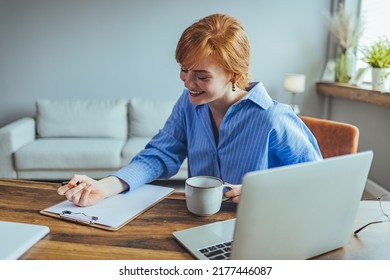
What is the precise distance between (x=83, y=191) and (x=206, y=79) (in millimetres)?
475

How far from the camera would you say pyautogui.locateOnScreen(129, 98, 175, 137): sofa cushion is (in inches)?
138

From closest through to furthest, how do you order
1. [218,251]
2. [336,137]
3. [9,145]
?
1. [218,251]
2. [336,137]
3. [9,145]

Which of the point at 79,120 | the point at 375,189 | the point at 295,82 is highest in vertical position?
the point at 295,82

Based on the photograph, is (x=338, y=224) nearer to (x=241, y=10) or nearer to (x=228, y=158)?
(x=228, y=158)

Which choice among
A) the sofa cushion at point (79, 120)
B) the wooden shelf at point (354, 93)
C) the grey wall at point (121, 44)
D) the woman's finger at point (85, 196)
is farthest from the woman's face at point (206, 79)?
the grey wall at point (121, 44)

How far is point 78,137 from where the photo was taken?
3.48m

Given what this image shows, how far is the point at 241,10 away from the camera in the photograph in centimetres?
379

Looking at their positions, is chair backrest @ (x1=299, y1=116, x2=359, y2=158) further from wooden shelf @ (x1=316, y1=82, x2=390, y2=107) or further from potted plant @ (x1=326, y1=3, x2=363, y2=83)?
potted plant @ (x1=326, y1=3, x2=363, y2=83)

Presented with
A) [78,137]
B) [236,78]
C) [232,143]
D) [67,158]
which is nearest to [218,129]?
[232,143]

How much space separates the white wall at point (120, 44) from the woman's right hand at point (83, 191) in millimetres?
3015

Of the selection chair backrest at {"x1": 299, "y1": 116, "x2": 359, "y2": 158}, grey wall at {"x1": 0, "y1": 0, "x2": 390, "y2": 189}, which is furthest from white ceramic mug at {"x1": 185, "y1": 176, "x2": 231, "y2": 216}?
grey wall at {"x1": 0, "y1": 0, "x2": 390, "y2": 189}

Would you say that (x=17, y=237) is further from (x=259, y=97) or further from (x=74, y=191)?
(x=259, y=97)
